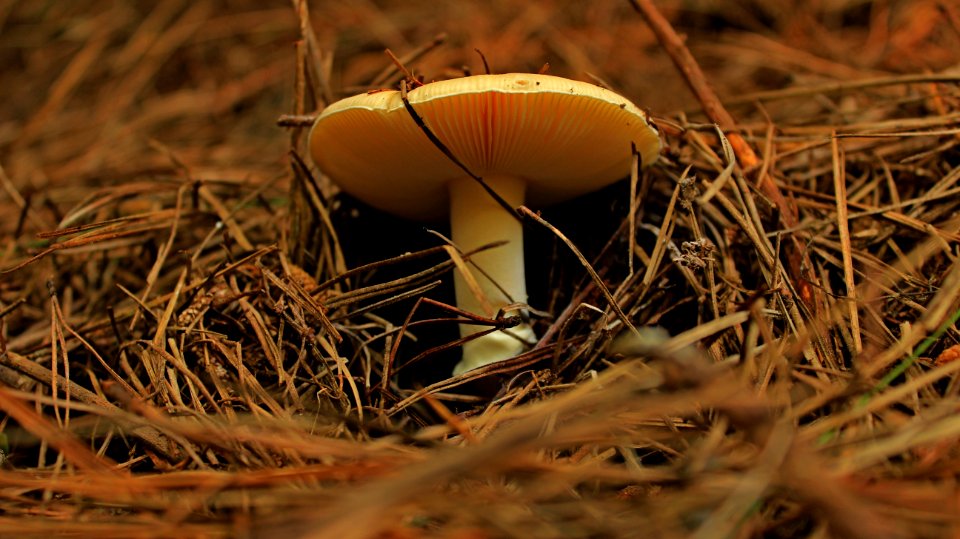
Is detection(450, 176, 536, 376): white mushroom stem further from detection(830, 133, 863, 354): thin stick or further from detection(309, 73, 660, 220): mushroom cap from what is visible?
detection(830, 133, 863, 354): thin stick

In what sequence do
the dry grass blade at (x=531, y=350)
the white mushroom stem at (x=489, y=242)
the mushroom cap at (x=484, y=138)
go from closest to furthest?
the dry grass blade at (x=531, y=350)
the mushroom cap at (x=484, y=138)
the white mushroom stem at (x=489, y=242)

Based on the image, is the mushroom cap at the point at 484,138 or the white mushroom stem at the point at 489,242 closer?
the mushroom cap at the point at 484,138

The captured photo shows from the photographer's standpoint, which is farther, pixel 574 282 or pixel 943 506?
pixel 574 282

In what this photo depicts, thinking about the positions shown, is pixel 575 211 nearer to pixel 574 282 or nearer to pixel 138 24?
pixel 574 282

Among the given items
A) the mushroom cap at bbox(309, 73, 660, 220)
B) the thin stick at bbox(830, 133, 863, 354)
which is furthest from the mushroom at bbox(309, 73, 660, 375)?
the thin stick at bbox(830, 133, 863, 354)

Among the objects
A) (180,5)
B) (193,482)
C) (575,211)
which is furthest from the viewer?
(180,5)

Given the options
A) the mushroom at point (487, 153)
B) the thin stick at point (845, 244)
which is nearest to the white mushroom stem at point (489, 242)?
the mushroom at point (487, 153)

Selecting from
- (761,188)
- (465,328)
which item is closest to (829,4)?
(761,188)

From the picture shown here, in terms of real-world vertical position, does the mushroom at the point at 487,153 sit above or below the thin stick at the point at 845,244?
above

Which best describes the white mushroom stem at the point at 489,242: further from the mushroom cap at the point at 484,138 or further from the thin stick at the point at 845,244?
the thin stick at the point at 845,244
